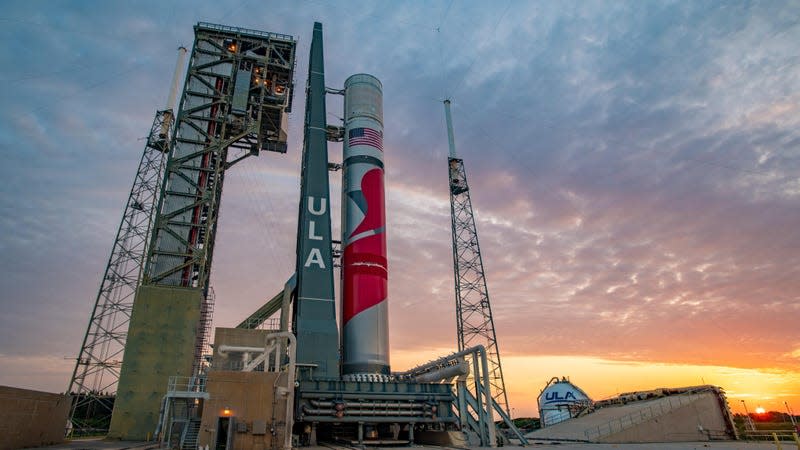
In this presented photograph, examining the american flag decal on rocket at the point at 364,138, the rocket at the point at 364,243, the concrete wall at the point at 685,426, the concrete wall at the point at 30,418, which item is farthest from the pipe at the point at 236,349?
the concrete wall at the point at 685,426

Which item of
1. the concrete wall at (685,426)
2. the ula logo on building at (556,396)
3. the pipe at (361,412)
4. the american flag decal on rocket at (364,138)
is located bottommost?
the concrete wall at (685,426)

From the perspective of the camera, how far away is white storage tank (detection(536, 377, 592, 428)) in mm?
47719

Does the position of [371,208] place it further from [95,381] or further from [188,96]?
[95,381]

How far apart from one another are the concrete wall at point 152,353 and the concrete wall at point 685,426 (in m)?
29.3

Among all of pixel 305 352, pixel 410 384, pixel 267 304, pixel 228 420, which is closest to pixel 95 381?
pixel 267 304

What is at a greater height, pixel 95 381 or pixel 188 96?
pixel 188 96

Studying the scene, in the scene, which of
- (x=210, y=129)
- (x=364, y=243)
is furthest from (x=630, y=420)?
(x=210, y=129)

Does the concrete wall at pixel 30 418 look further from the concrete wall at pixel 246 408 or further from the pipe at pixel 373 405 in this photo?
the pipe at pixel 373 405

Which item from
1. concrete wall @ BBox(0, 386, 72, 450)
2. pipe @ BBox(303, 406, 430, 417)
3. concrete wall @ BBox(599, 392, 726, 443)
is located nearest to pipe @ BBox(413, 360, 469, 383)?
pipe @ BBox(303, 406, 430, 417)

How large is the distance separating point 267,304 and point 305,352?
23.6 feet

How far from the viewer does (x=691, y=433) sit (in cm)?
3472

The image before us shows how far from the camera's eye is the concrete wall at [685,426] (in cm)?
3303

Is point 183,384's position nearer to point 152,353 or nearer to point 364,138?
point 152,353

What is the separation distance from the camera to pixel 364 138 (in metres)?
35.3
